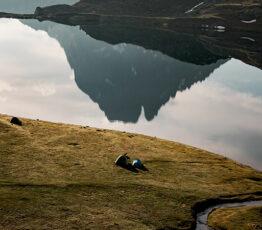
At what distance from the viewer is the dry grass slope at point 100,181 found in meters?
35.6

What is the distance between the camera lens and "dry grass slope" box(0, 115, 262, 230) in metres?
35.6

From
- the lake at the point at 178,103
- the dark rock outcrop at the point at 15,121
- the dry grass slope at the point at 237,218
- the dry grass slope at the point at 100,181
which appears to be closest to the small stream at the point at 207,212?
the dry grass slope at the point at 237,218

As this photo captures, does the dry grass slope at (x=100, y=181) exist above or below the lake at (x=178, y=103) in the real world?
below

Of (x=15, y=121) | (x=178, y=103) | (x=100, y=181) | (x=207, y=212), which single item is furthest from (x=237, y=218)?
(x=178, y=103)

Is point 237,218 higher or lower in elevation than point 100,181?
lower

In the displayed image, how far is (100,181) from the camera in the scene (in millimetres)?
44812

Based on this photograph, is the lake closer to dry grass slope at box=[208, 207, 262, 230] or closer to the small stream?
the small stream

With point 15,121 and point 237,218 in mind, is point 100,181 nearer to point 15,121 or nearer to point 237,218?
point 237,218

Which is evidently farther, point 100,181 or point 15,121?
point 15,121

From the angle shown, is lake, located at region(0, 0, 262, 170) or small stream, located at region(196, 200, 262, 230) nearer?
small stream, located at region(196, 200, 262, 230)

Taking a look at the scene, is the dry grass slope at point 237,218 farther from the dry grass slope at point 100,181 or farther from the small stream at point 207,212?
the dry grass slope at point 100,181

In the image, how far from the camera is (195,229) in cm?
3734

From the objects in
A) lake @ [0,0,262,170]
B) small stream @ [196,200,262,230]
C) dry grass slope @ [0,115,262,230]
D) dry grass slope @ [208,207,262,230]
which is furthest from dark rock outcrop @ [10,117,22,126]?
lake @ [0,0,262,170]

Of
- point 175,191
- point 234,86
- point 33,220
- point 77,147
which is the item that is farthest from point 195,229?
point 234,86
